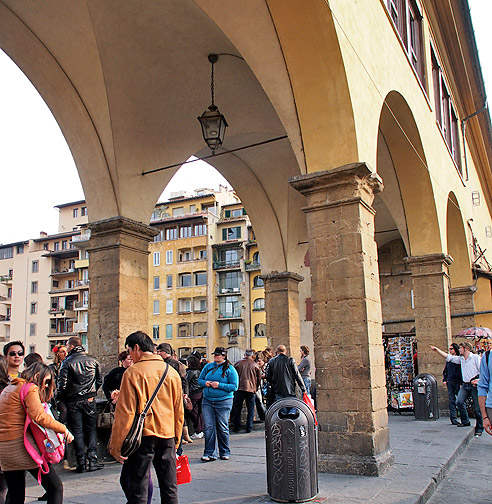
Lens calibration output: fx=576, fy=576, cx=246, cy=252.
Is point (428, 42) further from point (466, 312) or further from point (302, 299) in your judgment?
point (302, 299)

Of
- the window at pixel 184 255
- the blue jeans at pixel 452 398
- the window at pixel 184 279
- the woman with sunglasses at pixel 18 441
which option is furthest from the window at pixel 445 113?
the window at pixel 184 255

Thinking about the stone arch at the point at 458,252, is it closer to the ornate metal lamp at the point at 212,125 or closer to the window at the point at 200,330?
the ornate metal lamp at the point at 212,125

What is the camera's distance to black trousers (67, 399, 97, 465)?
22.3ft

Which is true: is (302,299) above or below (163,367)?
above

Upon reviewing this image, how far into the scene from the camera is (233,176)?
1471cm

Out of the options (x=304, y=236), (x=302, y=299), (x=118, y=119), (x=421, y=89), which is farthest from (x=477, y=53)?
(x=302, y=299)

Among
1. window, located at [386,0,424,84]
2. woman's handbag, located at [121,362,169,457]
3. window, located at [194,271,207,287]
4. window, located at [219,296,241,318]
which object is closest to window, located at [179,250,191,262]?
window, located at [194,271,207,287]

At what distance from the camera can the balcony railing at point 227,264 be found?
165 ft

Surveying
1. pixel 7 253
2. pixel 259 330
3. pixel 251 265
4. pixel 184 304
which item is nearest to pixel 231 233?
pixel 251 265

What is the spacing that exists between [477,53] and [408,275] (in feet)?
26.7

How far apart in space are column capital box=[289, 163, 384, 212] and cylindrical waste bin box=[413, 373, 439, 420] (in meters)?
5.72

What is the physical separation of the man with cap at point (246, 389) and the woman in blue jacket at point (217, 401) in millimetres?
2702

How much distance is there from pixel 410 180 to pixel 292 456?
871cm

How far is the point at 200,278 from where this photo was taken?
51781 mm
